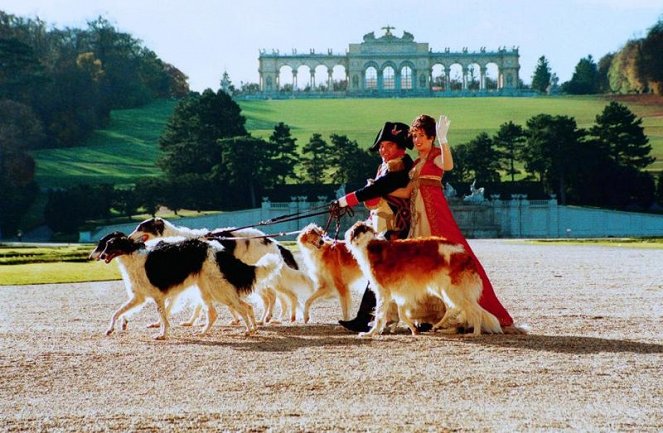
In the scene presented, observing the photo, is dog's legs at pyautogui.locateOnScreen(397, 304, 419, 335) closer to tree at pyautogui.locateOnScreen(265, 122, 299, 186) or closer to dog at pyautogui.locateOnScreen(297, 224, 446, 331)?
dog at pyautogui.locateOnScreen(297, 224, 446, 331)

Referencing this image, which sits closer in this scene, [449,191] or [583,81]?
[449,191]

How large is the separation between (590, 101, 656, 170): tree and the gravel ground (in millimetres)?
52543

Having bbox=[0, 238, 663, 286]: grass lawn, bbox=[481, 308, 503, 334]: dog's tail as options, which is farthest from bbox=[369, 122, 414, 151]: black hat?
bbox=[0, 238, 663, 286]: grass lawn

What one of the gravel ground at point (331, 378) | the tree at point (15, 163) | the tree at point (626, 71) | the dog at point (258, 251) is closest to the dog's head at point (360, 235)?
the gravel ground at point (331, 378)

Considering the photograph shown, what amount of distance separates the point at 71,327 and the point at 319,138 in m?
55.1

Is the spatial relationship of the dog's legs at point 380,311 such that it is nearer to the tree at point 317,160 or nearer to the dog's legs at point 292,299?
the dog's legs at point 292,299

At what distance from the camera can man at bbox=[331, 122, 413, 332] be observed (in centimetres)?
1079

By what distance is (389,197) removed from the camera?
1093cm

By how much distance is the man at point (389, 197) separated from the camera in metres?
10.8

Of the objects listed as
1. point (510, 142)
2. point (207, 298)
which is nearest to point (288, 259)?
point (207, 298)

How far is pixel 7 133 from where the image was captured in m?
61.3

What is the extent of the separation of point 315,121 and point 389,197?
252 ft

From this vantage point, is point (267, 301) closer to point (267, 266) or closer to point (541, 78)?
point (267, 266)

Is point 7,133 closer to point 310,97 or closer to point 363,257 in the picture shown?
point 310,97
